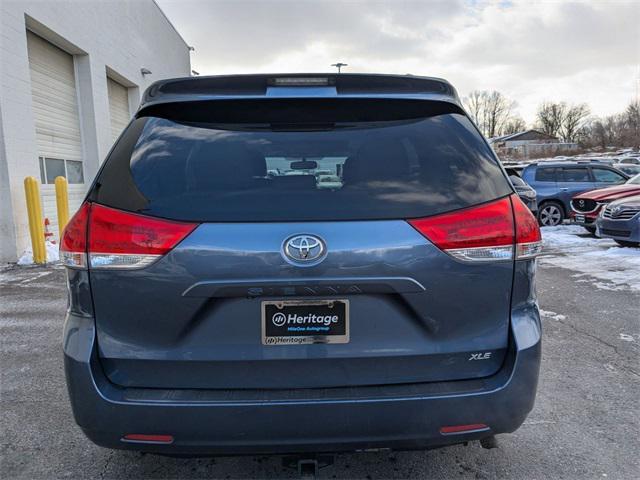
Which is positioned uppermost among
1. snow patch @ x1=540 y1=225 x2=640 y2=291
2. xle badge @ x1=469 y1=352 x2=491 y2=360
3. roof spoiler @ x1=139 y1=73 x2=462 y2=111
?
roof spoiler @ x1=139 y1=73 x2=462 y2=111

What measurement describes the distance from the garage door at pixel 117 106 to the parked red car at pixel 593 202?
40.8 ft

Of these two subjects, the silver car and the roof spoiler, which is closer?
the roof spoiler

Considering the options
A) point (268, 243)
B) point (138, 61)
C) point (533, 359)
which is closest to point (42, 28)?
point (138, 61)

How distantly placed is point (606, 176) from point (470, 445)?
1322 centimetres

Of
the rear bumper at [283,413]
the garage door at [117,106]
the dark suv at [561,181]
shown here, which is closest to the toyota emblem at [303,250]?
the rear bumper at [283,413]

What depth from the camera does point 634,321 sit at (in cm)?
486

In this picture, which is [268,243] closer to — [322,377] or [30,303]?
[322,377]

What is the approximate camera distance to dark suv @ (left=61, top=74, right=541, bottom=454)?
5.72ft

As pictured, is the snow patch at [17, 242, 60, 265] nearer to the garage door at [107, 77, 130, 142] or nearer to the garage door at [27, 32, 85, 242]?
the garage door at [27, 32, 85, 242]

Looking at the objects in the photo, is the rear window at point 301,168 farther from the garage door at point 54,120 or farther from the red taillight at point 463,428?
the garage door at point 54,120

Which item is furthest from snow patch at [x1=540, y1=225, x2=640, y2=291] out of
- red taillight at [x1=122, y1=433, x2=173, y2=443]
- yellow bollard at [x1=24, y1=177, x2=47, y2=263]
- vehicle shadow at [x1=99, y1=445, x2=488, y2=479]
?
yellow bollard at [x1=24, y1=177, x2=47, y2=263]

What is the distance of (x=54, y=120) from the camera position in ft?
35.5

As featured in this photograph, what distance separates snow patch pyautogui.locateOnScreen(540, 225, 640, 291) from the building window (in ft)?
32.7

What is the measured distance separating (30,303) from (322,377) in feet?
17.4
